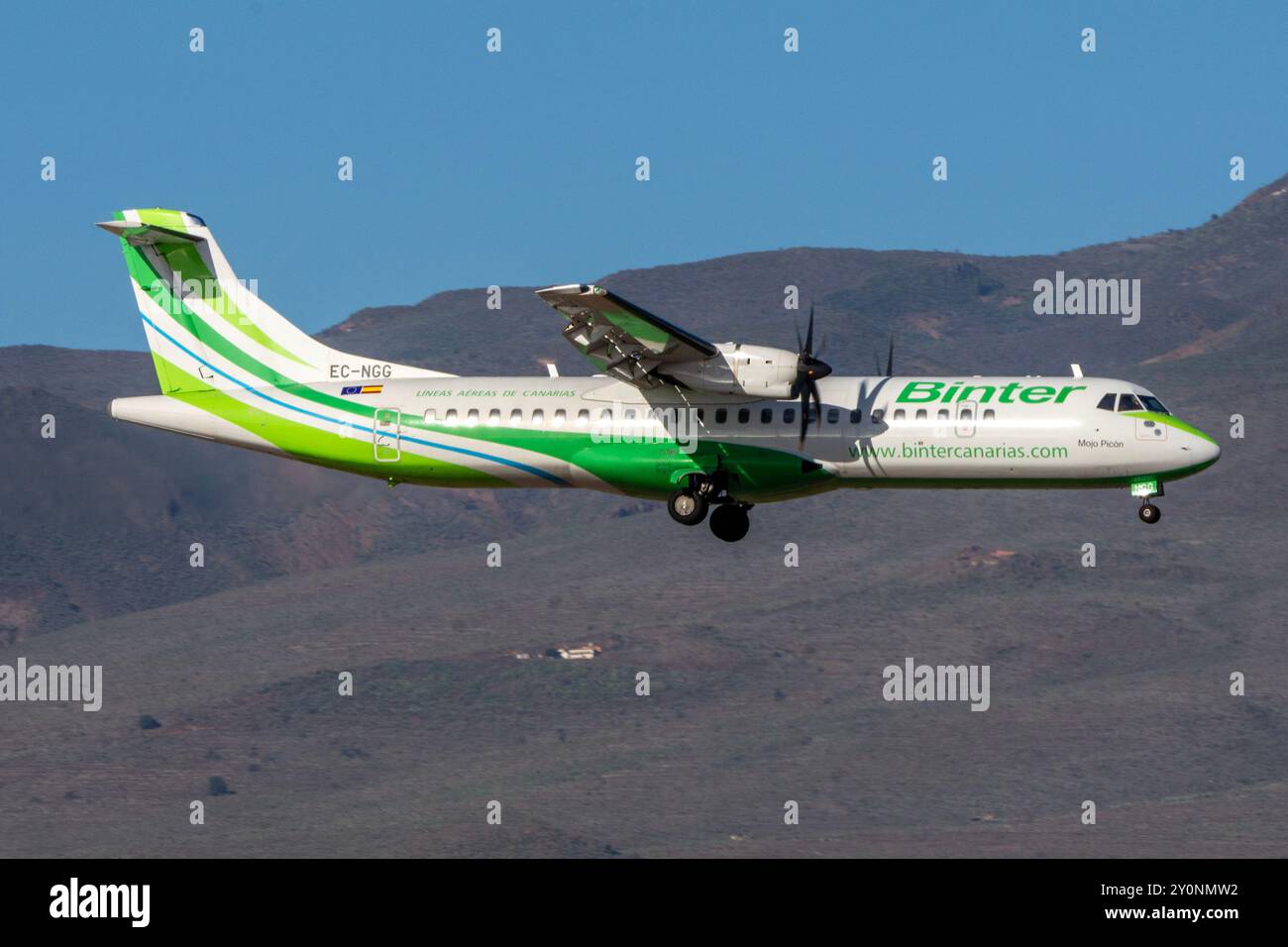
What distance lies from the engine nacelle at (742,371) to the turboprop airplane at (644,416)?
0.04 meters

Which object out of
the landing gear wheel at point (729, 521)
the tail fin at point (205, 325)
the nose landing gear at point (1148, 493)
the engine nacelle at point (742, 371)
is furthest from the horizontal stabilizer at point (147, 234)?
the nose landing gear at point (1148, 493)

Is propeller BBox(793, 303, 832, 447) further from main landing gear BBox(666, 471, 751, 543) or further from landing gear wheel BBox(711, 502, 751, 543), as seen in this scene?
landing gear wheel BBox(711, 502, 751, 543)

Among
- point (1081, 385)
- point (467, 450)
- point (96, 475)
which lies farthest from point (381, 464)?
point (96, 475)

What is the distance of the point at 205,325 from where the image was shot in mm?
46125

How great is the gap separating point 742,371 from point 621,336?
8.44ft

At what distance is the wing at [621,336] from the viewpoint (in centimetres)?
3797

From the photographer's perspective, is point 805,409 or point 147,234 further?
point 147,234

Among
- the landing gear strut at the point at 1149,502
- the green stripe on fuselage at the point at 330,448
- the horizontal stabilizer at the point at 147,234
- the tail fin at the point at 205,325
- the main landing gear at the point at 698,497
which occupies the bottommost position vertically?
the landing gear strut at the point at 1149,502

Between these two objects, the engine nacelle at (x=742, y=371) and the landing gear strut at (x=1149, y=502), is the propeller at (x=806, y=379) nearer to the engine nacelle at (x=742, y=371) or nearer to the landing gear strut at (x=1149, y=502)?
the engine nacelle at (x=742, y=371)

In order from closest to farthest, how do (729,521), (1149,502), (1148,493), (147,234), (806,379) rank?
(1149,502) → (1148,493) → (806,379) → (729,521) → (147,234)

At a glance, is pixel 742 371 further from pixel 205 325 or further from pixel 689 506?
pixel 205 325

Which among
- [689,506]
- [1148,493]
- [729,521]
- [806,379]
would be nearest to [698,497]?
[689,506]
